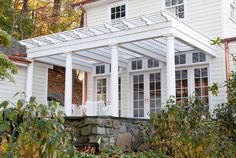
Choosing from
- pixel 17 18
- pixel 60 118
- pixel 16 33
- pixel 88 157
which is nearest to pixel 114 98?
pixel 88 157

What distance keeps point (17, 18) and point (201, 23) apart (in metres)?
12.6

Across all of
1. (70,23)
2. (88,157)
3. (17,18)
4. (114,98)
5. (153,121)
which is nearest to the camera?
(88,157)

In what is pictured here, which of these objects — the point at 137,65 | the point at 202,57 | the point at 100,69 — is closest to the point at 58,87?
the point at 100,69

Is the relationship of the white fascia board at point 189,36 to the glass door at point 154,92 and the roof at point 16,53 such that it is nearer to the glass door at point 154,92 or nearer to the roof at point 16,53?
the glass door at point 154,92

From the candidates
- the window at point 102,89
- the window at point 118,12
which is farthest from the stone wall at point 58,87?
the window at point 118,12

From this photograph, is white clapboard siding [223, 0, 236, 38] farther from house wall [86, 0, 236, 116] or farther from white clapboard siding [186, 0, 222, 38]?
white clapboard siding [186, 0, 222, 38]

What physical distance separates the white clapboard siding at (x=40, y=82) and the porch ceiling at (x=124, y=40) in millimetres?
495

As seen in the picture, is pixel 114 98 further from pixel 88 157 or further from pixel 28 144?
pixel 28 144

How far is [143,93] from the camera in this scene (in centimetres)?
1299

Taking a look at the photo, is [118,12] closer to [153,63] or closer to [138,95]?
[153,63]

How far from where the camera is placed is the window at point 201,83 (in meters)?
11.7

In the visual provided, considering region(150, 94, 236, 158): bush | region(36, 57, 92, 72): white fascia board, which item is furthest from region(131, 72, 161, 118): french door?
region(150, 94, 236, 158): bush

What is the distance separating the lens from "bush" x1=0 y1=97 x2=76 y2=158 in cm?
222

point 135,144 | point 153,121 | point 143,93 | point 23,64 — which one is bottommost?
point 135,144
